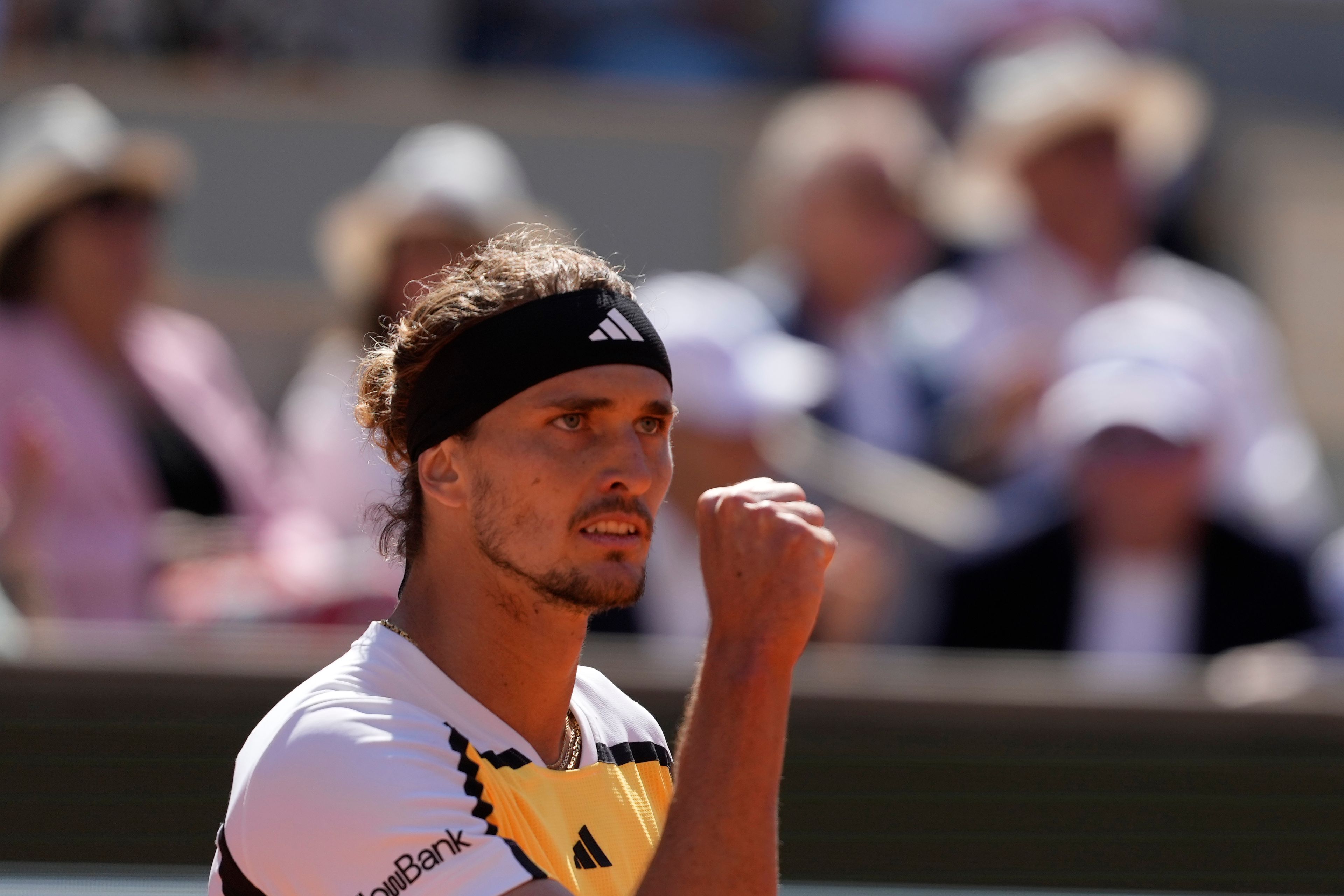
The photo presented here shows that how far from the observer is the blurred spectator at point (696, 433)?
4.79 m

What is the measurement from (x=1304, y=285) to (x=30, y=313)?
5735 millimetres

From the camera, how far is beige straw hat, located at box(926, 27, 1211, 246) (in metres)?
5.91

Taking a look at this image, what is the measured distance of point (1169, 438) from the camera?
5.19 metres

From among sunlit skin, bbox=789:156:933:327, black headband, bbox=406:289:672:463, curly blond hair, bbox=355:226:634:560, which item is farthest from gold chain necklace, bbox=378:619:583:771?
sunlit skin, bbox=789:156:933:327

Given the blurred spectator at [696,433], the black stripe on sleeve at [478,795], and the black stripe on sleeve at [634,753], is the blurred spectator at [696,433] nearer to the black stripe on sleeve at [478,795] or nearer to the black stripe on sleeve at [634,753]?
the black stripe on sleeve at [634,753]

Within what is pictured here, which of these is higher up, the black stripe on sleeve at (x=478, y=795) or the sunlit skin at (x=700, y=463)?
the sunlit skin at (x=700, y=463)

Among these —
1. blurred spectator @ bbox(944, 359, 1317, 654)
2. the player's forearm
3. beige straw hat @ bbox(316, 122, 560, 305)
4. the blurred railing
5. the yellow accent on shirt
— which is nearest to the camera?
the player's forearm

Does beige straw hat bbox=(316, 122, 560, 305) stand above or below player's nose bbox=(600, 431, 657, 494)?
above

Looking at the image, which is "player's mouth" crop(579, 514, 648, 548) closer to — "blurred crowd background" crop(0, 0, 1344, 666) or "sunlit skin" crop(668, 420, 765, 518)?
"blurred crowd background" crop(0, 0, 1344, 666)

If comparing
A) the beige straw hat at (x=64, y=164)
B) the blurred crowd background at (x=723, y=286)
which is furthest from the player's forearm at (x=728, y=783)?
the beige straw hat at (x=64, y=164)

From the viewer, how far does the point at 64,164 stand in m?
5.11

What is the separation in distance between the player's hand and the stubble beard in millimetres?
116

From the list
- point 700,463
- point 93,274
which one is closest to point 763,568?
point 700,463

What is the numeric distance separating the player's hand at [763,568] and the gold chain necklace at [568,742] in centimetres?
33
